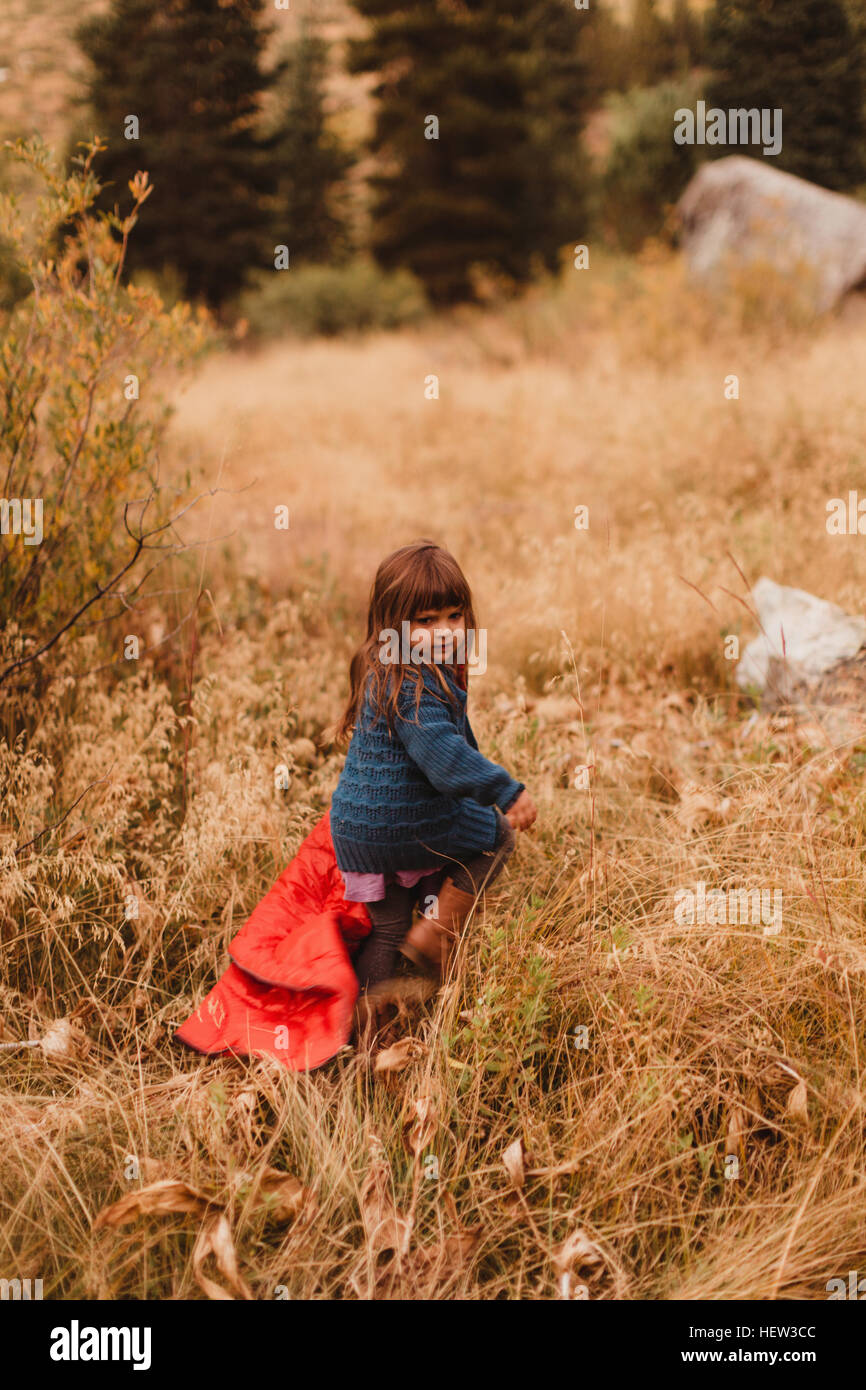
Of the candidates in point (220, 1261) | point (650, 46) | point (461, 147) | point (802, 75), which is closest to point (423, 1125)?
point (220, 1261)

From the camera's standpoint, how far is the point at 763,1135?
6.56 ft

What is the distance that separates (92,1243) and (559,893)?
1311 millimetres

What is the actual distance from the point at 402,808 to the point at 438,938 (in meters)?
0.33

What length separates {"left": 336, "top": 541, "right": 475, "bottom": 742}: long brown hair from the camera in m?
2.31

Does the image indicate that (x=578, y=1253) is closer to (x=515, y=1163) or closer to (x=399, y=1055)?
(x=515, y=1163)

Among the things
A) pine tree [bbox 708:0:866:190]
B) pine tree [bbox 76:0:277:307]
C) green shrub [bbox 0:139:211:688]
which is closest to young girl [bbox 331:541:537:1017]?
green shrub [bbox 0:139:211:688]

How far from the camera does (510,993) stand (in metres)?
2.13

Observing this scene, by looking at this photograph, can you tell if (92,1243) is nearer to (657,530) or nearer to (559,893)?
(559,893)

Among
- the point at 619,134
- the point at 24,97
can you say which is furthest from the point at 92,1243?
the point at 24,97

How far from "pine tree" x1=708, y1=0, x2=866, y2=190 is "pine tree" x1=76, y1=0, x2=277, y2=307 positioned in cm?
745

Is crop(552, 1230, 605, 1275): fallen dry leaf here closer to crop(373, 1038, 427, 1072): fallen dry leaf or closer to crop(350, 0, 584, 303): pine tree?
crop(373, 1038, 427, 1072): fallen dry leaf

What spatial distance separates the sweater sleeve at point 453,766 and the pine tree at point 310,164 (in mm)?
21501

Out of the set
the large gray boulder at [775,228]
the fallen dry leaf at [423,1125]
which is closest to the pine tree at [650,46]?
the large gray boulder at [775,228]

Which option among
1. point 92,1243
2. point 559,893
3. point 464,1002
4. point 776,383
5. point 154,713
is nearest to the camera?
point 92,1243
